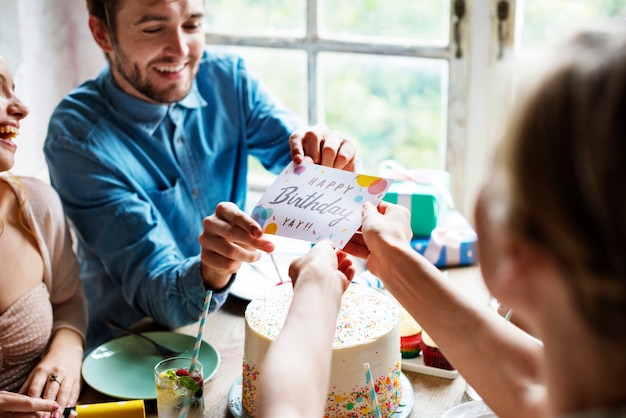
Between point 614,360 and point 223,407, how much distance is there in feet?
2.98

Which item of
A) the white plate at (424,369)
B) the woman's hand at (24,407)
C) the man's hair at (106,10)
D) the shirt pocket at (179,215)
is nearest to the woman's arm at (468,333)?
the white plate at (424,369)

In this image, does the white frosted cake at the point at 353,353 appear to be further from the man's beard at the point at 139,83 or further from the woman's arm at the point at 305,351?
the man's beard at the point at 139,83

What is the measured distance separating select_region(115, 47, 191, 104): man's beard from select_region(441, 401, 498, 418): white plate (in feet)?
3.75

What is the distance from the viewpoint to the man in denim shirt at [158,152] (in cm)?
177

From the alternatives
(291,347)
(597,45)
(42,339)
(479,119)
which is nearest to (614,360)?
(597,45)

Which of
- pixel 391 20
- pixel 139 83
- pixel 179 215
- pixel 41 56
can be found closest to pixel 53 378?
pixel 179 215

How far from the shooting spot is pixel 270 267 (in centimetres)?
203

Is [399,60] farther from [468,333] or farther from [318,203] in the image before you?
[468,333]

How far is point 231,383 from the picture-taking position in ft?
4.99

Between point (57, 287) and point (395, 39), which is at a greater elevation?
point (395, 39)

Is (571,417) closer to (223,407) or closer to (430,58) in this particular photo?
Answer: (223,407)

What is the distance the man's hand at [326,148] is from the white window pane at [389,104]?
112 cm

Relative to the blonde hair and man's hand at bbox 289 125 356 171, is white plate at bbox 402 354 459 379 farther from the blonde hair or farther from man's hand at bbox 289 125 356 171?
the blonde hair

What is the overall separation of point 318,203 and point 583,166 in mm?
799
